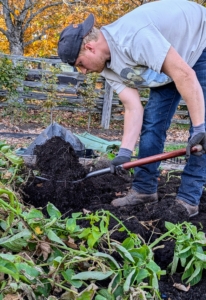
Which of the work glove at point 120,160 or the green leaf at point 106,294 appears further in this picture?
the work glove at point 120,160

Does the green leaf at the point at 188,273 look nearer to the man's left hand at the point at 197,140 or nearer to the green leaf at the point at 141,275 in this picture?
the green leaf at the point at 141,275

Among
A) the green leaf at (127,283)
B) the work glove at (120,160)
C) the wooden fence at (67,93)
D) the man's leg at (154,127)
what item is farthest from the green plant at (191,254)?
the wooden fence at (67,93)

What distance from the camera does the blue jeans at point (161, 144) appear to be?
2475 mm

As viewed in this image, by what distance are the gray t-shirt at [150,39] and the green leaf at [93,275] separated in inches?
45.7

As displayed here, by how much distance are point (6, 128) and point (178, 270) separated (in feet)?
21.7

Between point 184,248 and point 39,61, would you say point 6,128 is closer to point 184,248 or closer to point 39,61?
point 39,61

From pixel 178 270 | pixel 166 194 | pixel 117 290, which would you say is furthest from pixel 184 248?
pixel 166 194

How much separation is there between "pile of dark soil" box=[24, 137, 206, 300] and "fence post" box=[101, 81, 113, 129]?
5899 millimetres

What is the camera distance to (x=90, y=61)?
2219 millimetres

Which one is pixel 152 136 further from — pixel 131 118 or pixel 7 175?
pixel 7 175

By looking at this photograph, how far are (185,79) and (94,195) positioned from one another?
1084mm

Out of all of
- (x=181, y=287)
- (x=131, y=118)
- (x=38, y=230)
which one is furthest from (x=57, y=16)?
(x=38, y=230)

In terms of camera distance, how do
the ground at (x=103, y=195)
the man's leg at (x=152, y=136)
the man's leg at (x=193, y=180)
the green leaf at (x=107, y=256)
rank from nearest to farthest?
the green leaf at (x=107, y=256), the ground at (x=103, y=195), the man's leg at (x=193, y=180), the man's leg at (x=152, y=136)

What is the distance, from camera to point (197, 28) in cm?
233
